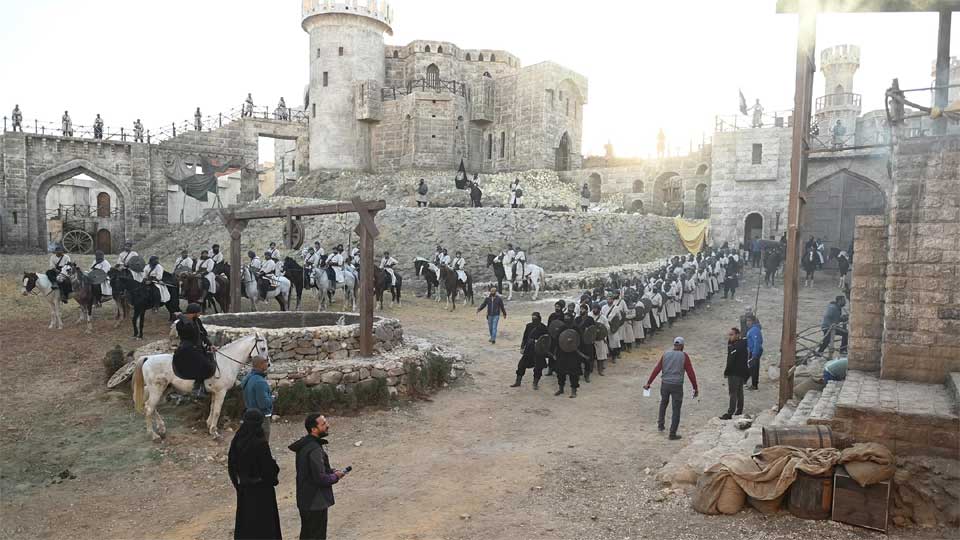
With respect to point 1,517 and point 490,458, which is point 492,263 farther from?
point 1,517

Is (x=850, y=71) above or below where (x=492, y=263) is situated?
above

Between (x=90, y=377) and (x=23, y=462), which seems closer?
(x=23, y=462)

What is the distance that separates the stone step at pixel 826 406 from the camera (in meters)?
6.15

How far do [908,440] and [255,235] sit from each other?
2782 centimetres

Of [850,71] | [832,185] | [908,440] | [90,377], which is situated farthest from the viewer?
[850,71]

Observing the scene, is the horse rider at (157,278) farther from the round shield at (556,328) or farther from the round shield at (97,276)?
the round shield at (556,328)

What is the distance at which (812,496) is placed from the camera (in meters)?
5.46

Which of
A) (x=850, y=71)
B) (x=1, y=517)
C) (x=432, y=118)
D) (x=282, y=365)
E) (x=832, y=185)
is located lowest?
(x=1, y=517)

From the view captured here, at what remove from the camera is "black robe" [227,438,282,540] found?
4480mm

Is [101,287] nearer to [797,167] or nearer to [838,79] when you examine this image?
[797,167]

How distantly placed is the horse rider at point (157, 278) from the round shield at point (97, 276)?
3.09 feet

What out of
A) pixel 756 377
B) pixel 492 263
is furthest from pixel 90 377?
pixel 492 263

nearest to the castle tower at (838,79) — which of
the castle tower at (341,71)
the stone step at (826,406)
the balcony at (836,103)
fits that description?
the balcony at (836,103)

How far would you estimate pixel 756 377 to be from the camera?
35.6ft
